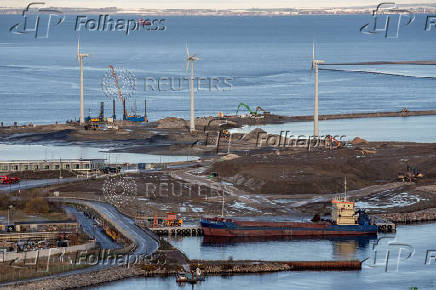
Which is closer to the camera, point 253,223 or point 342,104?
point 253,223

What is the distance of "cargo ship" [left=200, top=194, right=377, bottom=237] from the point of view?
81550 millimetres

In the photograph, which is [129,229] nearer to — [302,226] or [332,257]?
[302,226]

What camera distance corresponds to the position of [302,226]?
8244cm

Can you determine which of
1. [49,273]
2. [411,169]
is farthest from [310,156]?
[49,273]

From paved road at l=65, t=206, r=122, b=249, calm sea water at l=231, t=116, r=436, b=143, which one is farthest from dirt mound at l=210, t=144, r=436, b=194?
calm sea water at l=231, t=116, r=436, b=143

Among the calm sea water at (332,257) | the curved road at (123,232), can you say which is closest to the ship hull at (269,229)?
the calm sea water at (332,257)

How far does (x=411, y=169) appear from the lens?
104750 mm

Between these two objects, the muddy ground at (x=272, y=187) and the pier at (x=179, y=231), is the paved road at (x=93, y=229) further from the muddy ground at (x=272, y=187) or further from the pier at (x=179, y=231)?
the pier at (x=179, y=231)

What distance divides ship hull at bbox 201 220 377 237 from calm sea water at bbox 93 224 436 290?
1.40 metres

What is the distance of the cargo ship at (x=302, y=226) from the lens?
81550mm

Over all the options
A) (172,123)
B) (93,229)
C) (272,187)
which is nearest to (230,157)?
(272,187)

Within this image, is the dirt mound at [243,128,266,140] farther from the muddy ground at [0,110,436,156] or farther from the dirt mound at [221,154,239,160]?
the dirt mound at [221,154,239,160]

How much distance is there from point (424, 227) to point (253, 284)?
2337cm

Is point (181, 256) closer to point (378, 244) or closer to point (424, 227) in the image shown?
point (378, 244)
